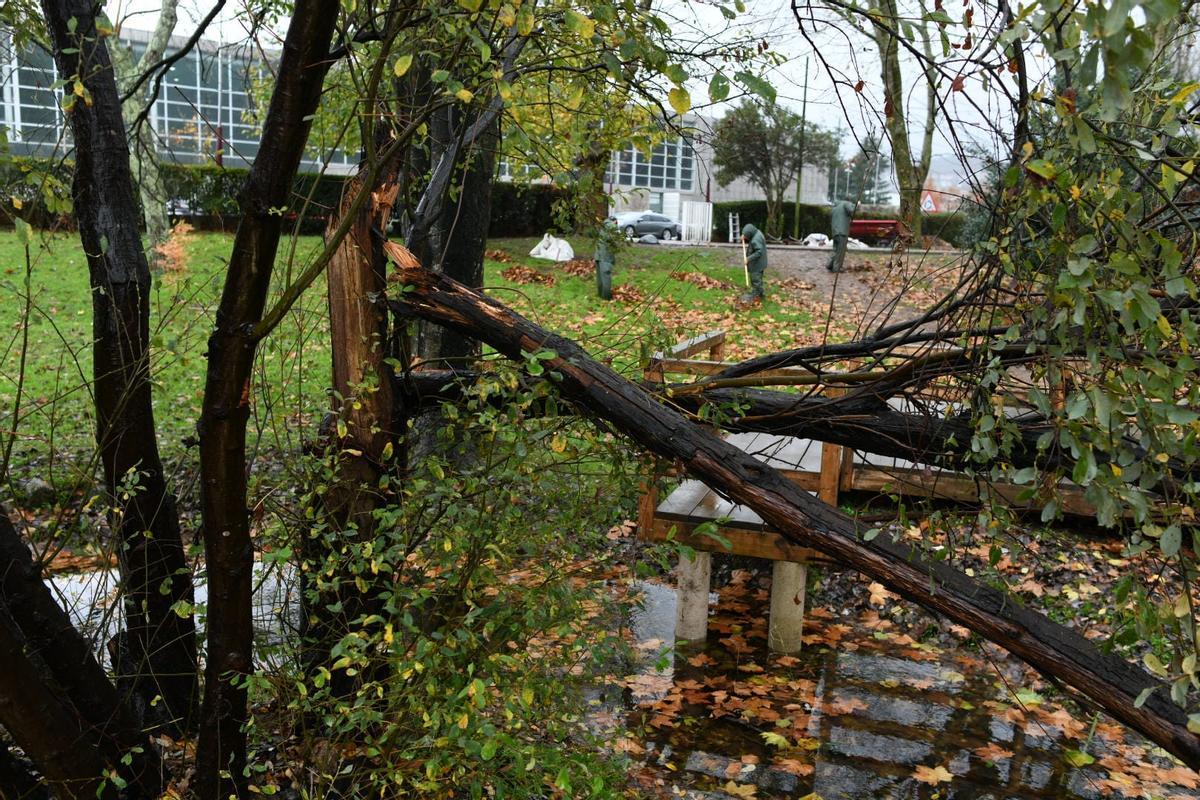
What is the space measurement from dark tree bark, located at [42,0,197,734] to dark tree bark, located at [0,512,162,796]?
202mm

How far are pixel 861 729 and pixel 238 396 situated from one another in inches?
170

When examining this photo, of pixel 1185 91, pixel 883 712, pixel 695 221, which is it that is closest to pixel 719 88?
pixel 1185 91

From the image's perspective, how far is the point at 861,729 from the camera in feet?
19.9

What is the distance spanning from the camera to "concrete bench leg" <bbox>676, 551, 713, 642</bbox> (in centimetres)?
715

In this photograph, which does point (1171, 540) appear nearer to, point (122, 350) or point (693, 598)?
point (122, 350)

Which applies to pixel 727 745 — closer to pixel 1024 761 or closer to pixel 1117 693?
pixel 1024 761

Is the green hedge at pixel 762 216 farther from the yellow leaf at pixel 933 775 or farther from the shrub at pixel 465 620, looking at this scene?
the shrub at pixel 465 620

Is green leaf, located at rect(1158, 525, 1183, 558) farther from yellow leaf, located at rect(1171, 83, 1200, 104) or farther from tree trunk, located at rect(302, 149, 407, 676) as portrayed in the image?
tree trunk, located at rect(302, 149, 407, 676)

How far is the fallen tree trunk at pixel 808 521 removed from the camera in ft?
10.3

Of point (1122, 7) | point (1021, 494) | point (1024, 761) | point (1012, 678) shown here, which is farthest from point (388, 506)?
point (1012, 678)

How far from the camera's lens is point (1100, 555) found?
308 inches

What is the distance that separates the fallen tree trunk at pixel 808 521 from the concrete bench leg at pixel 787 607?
334 centimetres

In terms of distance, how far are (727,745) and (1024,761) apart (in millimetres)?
1662

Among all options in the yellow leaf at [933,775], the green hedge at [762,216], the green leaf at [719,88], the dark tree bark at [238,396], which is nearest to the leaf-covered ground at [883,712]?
the yellow leaf at [933,775]
